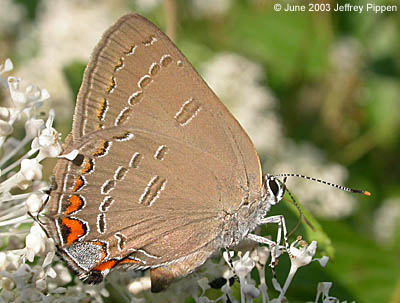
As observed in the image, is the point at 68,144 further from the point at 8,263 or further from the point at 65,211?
the point at 8,263

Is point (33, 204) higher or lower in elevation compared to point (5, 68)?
lower

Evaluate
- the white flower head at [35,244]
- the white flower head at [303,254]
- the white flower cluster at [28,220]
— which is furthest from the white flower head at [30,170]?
the white flower head at [303,254]

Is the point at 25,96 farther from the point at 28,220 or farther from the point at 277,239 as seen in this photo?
the point at 277,239

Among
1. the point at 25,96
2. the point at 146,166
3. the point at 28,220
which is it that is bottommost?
the point at 28,220

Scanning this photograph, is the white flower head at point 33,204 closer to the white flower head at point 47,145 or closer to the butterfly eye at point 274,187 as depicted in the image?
the white flower head at point 47,145

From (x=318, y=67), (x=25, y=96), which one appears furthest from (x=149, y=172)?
(x=318, y=67)

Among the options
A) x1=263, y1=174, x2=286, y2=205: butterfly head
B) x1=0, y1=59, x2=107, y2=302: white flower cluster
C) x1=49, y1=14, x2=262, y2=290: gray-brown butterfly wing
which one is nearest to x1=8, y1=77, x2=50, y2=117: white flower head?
x1=0, y1=59, x2=107, y2=302: white flower cluster

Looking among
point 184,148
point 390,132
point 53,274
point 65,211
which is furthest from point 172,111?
point 390,132
